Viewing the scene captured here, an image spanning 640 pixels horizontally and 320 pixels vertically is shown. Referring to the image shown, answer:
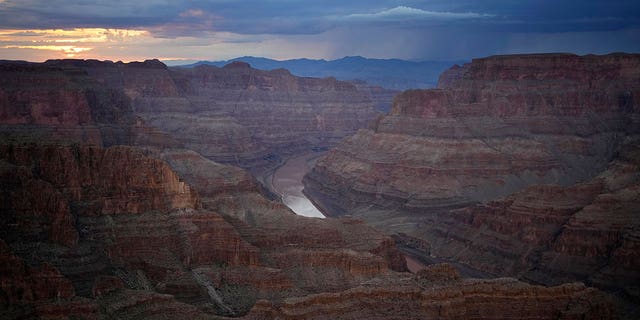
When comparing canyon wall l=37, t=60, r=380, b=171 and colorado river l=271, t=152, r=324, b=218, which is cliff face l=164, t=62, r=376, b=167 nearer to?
canyon wall l=37, t=60, r=380, b=171

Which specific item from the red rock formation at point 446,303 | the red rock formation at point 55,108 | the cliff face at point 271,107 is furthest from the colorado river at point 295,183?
the red rock formation at point 446,303

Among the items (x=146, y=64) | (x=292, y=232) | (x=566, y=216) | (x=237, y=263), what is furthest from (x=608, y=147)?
(x=146, y=64)

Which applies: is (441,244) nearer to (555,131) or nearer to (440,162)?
(440,162)

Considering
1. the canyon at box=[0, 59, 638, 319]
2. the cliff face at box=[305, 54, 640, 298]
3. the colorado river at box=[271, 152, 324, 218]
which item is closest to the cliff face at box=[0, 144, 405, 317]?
the canyon at box=[0, 59, 638, 319]

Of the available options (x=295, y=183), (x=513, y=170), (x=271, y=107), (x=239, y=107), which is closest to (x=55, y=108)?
(x=295, y=183)

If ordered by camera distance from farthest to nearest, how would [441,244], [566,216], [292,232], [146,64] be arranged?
[146,64]
[441,244]
[566,216]
[292,232]

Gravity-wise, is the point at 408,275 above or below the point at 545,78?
below
